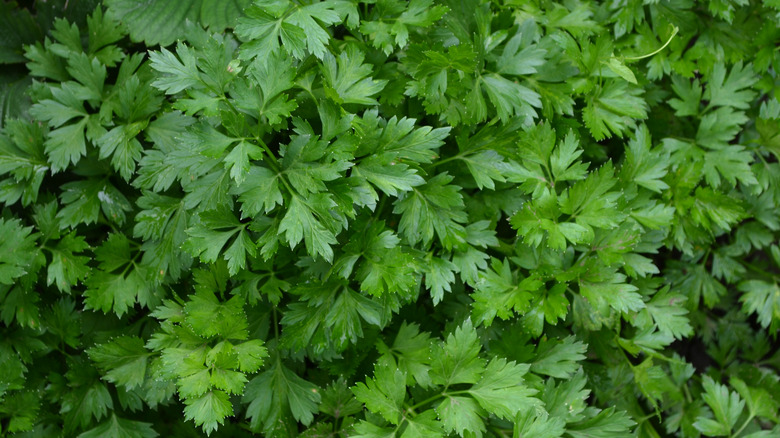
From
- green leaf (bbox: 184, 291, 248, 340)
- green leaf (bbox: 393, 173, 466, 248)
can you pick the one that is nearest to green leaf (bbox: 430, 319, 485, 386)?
green leaf (bbox: 393, 173, 466, 248)

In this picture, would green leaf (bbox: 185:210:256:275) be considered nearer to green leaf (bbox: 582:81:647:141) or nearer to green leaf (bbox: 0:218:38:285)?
green leaf (bbox: 0:218:38:285)

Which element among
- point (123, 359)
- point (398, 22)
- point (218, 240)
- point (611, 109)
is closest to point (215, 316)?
point (218, 240)

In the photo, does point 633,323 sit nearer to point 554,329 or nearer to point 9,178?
point 554,329

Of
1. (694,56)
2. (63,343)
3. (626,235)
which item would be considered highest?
(694,56)

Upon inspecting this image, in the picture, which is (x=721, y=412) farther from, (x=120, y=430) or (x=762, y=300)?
(x=120, y=430)

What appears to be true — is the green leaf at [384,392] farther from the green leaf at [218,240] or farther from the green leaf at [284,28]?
the green leaf at [284,28]

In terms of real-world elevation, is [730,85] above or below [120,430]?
above

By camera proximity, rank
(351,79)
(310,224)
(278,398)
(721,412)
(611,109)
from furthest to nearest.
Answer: (721,412) → (611,109) → (278,398) → (351,79) → (310,224)

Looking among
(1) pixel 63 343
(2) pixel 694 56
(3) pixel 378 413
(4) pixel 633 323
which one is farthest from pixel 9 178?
(2) pixel 694 56

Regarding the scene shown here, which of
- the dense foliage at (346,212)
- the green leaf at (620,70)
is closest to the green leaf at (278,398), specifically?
the dense foliage at (346,212)
